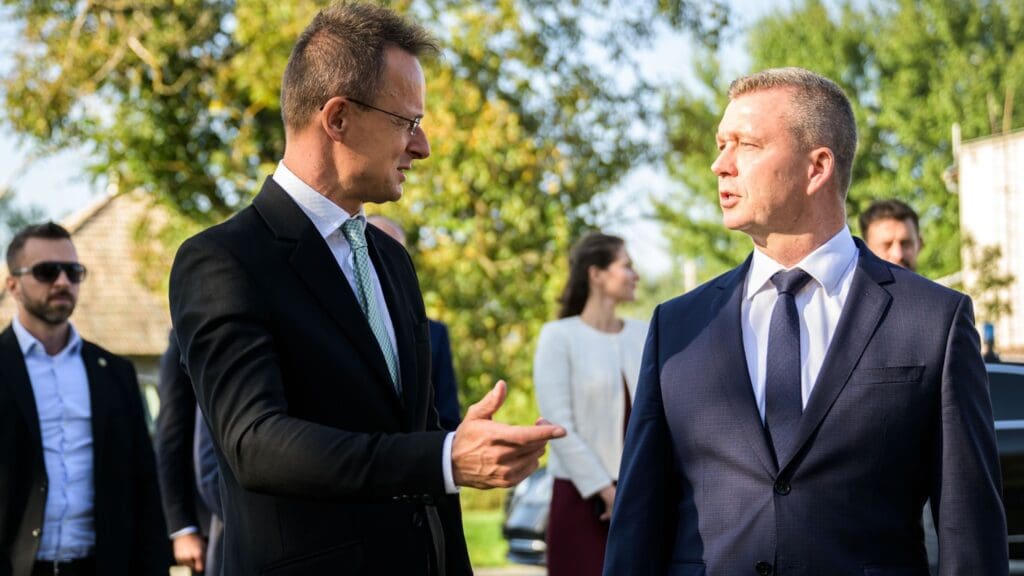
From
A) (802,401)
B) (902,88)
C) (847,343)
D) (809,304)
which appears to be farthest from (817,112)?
(902,88)

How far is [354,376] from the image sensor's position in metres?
3.08

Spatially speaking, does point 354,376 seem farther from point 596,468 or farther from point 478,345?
point 478,345

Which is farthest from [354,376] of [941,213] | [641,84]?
[941,213]

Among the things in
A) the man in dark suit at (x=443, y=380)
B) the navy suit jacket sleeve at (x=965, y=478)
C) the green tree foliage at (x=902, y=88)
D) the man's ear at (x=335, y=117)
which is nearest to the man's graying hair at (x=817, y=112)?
the navy suit jacket sleeve at (x=965, y=478)

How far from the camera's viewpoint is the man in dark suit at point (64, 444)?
612 centimetres

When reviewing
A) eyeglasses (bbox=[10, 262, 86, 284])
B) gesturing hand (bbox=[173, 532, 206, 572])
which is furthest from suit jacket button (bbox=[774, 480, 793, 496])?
eyeglasses (bbox=[10, 262, 86, 284])

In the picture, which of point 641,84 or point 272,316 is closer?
point 272,316

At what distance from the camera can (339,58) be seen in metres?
3.21

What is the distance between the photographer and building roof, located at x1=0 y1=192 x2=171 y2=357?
3266 cm

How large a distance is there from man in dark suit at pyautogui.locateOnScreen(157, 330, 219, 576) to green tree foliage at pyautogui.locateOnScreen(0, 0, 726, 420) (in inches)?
321

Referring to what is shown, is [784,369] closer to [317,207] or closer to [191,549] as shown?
[317,207]

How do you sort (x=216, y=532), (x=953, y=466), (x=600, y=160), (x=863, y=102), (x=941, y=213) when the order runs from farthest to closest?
(x=863, y=102) < (x=941, y=213) < (x=600, y=160) < (x=216, y=532) < (x=953, y=466)

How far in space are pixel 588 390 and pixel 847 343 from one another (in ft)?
12.3

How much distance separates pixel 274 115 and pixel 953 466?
15422mm
